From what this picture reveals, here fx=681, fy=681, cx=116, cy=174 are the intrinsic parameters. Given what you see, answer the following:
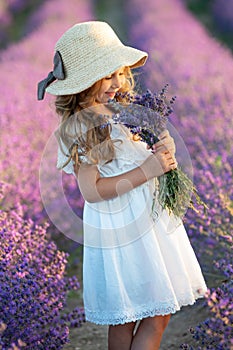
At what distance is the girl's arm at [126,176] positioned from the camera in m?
2.35

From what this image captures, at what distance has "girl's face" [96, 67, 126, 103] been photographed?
2428mm

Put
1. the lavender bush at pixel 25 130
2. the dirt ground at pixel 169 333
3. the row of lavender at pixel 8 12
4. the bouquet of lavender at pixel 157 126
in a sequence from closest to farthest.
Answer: the bouquet of lavender at pixel 157 126 < the dirt ground at pixel 169 333 < the lavender bush at pixel 25 130 < the row of lavender at pixel 8 12

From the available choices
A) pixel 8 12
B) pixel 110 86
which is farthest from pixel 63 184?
pixel 8 12

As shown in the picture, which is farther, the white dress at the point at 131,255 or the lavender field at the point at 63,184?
the lavender field at the point at 63,184

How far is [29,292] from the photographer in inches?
100

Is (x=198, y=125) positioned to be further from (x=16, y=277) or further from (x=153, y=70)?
(x=16, y=277)

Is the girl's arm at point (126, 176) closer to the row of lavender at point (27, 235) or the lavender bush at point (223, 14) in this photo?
the row of lavender at point (27, 235)

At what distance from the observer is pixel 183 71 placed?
6383 mm

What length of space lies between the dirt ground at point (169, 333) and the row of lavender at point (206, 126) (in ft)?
0.67

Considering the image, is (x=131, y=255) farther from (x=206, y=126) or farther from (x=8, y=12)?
(x=8, y=12)

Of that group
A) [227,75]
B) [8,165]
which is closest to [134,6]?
[227,75]

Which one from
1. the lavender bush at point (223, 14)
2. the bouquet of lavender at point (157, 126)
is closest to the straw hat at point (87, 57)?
the bouquet of lavender at point (157, 126)

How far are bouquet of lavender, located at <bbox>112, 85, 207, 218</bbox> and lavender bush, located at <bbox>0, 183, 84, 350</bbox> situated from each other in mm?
632

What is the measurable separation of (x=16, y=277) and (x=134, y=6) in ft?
41.5
